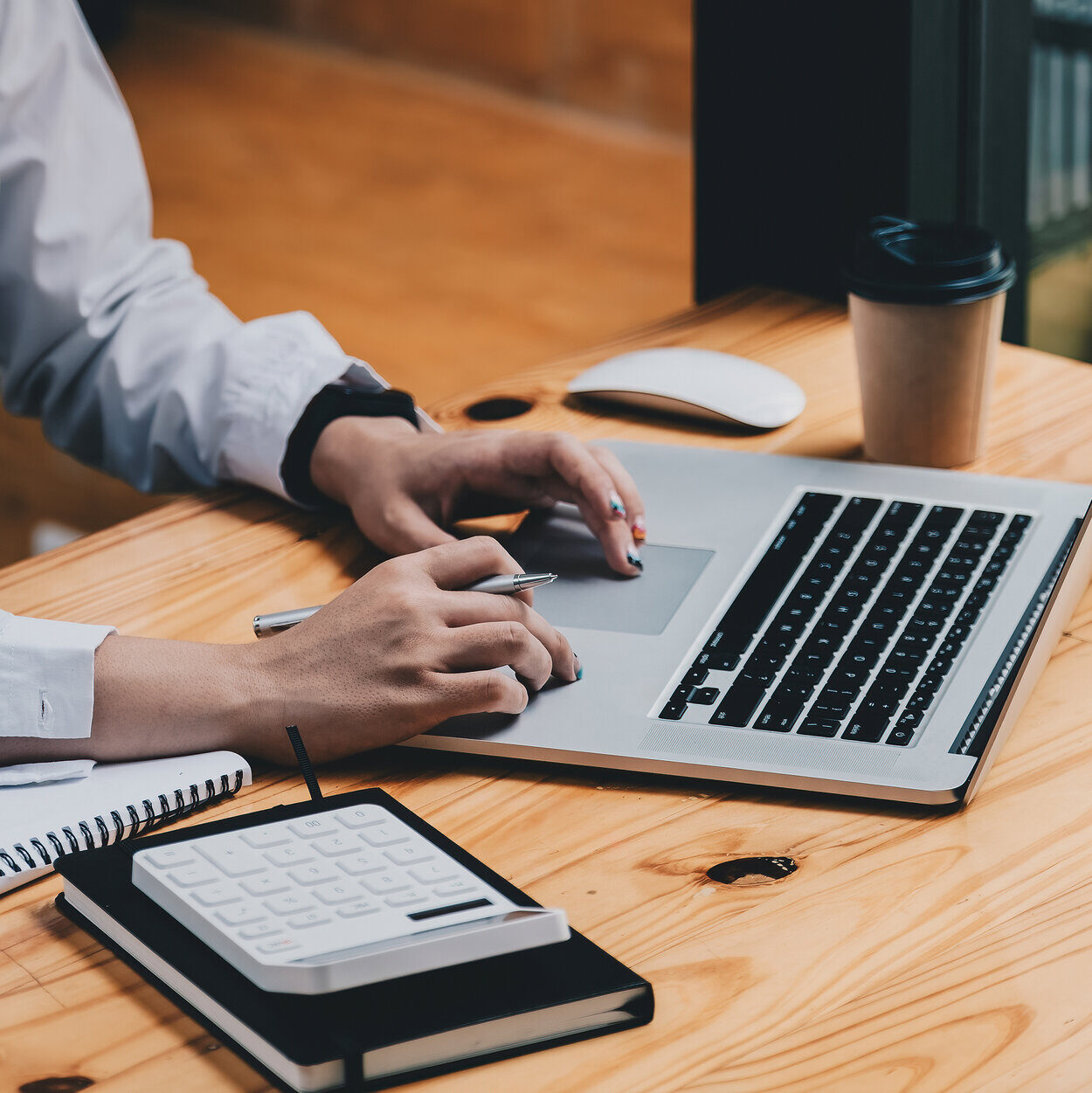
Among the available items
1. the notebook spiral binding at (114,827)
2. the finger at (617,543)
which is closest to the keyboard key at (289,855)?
the notebook spiral binding at (114,827)

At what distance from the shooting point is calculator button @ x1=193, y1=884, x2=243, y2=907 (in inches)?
23.6

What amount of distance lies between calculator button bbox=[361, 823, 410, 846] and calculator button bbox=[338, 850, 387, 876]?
0.03ft

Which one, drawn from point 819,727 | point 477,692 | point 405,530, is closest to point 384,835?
point 477,692

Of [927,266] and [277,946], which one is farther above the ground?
Answer: [927,266]

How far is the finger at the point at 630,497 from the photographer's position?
940 mm

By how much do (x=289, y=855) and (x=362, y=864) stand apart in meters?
0.03

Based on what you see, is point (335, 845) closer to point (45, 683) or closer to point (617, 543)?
point (45, 683)

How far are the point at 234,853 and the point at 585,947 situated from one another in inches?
5.8

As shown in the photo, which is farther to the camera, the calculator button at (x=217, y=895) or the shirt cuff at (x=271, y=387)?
the shirt cuff at (x=271, y=387)

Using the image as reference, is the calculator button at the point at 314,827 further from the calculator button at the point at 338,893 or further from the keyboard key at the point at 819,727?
the keyboard key at the point at 819,727

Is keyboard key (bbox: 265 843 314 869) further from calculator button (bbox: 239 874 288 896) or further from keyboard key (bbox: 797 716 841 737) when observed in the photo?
keyboard key (bbox: 797 716 841 737)

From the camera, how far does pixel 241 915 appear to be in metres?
0.59

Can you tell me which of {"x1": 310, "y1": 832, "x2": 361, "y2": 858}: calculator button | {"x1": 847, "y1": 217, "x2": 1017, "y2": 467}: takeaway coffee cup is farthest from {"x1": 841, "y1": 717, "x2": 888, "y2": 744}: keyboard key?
{"x1": 847, "y1": 217, "x2": 1017, "y2": 467}: takeaway coffee cup

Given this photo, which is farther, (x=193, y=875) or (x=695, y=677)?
(x=695, y=677)
